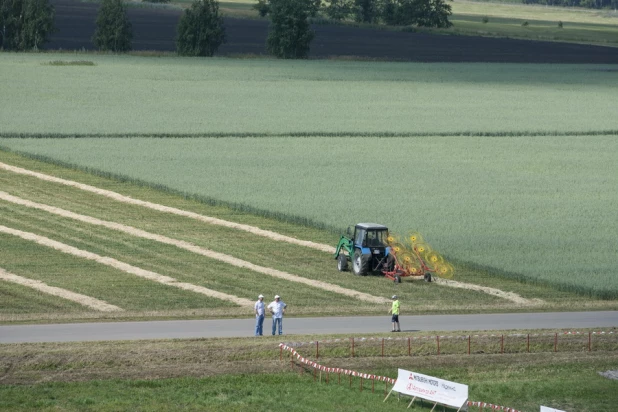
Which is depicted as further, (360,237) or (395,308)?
(360,237)

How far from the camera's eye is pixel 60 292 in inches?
1922

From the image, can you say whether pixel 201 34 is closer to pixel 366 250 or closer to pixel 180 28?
pixel 180 28

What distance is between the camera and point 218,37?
576ft

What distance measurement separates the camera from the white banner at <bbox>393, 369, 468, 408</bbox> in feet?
115

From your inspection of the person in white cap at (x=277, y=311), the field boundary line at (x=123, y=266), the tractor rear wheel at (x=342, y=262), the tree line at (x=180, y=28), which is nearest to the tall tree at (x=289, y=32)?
the tree line at (x=180, y=28)

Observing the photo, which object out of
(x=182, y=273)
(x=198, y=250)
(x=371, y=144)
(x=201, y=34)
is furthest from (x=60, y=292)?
(x=201, y=34)

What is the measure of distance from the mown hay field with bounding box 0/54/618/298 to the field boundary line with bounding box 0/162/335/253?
289 centimetres

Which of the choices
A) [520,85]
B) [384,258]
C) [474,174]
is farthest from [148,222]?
[520,85]

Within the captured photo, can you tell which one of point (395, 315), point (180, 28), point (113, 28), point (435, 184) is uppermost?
point (180, 28)

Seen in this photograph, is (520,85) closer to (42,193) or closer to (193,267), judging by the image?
(42,193)

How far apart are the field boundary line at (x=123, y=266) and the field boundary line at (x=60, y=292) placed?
381 centimetres

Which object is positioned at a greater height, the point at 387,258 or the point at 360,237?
the point at 360,237

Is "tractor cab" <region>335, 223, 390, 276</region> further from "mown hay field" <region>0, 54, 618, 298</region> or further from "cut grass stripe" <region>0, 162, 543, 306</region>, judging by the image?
"mown hay field" <region>0, 54, 618, 298</region>

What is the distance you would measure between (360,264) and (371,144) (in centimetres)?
4349
